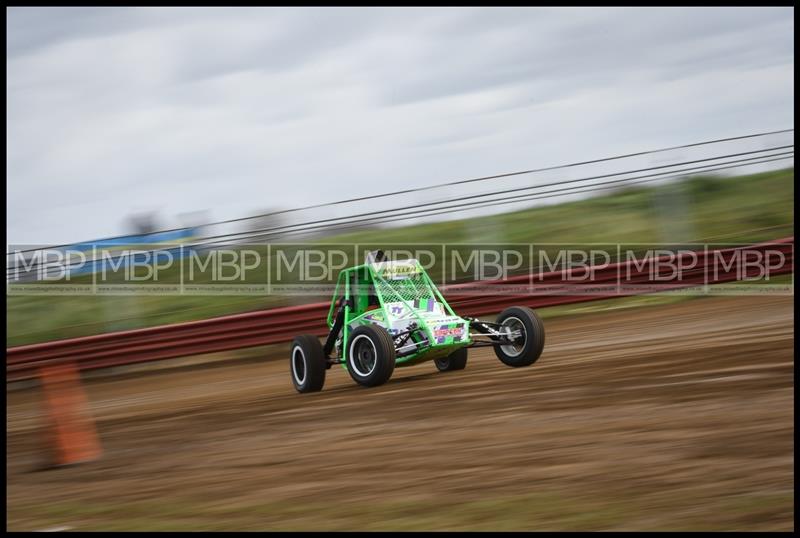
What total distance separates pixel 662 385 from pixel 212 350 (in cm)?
959

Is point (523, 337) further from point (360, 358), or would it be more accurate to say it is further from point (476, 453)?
point (476, 453)

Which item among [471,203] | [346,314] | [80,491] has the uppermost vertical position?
[471,203]

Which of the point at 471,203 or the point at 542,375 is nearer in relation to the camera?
the point at 542,375

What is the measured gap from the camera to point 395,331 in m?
9.81

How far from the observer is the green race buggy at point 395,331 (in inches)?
377

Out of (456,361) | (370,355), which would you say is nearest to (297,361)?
(370,355)

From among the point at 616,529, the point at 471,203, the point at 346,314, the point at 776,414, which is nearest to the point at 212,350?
the point at 471,203

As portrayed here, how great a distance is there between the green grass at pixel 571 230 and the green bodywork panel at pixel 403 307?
5.54 meters

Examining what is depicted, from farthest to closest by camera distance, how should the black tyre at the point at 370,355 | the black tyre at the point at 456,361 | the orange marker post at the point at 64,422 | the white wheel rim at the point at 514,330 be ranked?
1. the black tyre at the point at 456,361
2. the white wheel rim at the point at 514,330
3. the black tyre at the point at 370,355
4. the orange marker post at the point at 64,422

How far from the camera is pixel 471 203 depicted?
1571 cm

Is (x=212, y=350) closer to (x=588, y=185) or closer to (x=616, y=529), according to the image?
(x=588, y=185)

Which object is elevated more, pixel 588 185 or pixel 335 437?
pixel 588 185

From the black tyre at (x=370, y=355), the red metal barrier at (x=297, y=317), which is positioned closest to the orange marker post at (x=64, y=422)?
the black tyre at (x=370, y=355)
